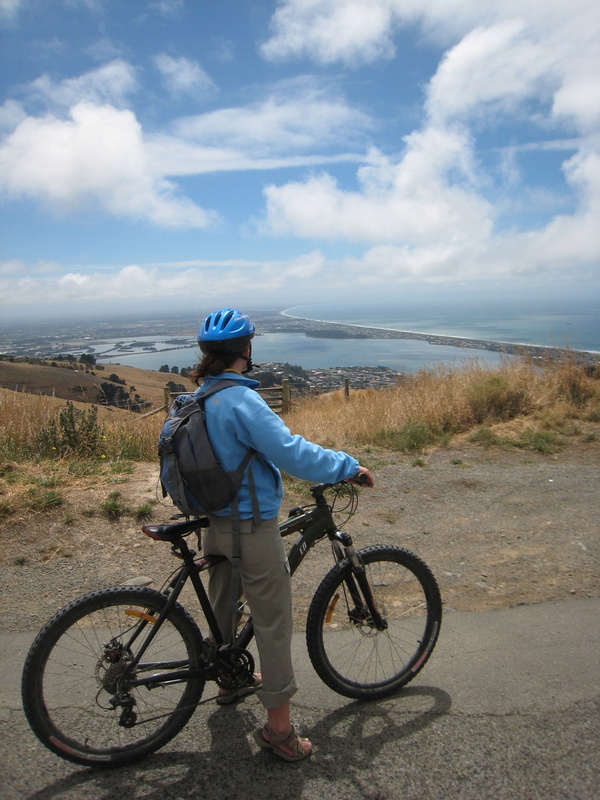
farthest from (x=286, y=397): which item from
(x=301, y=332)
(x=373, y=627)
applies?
(x=301, y=332)

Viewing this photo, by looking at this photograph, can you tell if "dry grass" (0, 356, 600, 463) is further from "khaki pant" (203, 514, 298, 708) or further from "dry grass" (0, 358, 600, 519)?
"khaki pant" (203, 514, 298, 708)

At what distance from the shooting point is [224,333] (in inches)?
94.9

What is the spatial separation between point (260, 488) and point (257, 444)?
237mm

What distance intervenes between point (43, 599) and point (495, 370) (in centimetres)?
874

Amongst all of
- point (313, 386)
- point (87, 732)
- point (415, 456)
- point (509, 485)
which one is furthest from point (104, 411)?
point (313, 386)

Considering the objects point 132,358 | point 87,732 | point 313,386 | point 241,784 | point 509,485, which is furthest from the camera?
point 132,358

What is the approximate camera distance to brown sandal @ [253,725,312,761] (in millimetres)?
2391

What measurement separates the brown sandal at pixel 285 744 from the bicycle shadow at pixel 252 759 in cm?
4

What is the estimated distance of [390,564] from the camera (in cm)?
296

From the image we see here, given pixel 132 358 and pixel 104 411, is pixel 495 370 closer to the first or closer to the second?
pixel 104 411

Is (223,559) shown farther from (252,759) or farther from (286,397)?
(286,397)

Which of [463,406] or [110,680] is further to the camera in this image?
[463,406]

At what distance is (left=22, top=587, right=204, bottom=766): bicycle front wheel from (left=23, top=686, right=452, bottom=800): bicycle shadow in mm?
102

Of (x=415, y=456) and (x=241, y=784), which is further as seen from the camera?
(x=415, y=456)
